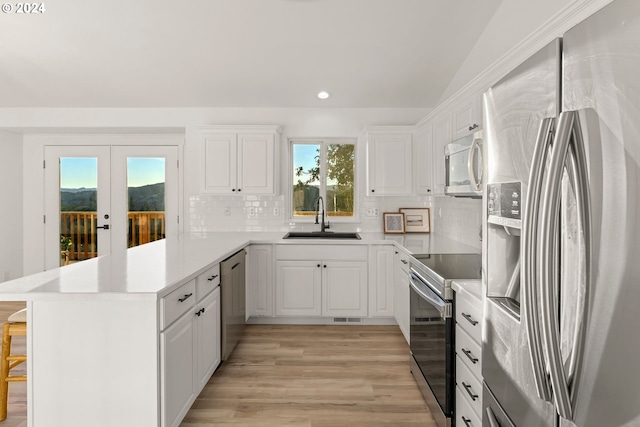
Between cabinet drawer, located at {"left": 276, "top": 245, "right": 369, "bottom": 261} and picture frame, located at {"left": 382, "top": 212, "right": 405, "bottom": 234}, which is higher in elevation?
picture frame, located at {"left": 382, "top": 212, "right": 405, "bottom": 234}

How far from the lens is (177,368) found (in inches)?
73.5

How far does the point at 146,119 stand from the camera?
450 cm

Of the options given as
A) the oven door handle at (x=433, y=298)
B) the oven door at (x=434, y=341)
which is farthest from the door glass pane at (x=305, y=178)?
the oven door handle at (x=433, y=298)

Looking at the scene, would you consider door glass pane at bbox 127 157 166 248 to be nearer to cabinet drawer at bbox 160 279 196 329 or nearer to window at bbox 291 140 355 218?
window at bbox 291 140 355 218

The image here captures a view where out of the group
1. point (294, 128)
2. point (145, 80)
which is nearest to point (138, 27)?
point (145, 80)

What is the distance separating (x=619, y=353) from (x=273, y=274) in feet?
10.9

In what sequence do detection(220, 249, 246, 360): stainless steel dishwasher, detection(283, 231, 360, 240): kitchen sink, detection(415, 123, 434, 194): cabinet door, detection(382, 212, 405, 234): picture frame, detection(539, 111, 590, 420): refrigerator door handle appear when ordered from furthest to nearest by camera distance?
detection(382, 212, 405, 234): picture frame, detection(283, 231, 360, 240): kitchen sink, detection(415, 123, 434, 194): cabinet door, detection(220, 249, 246, 360): stainless steel dishwasher, detection(539, 111, 590, 420): refrigerator door handle

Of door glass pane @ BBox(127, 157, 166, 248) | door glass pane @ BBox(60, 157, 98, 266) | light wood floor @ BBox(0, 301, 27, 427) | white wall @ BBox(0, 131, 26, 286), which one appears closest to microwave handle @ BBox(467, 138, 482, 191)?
light wood floor @ BBox(0, 301, 27, 427)

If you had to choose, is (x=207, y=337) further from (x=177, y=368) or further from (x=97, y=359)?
(x=97, y=359)

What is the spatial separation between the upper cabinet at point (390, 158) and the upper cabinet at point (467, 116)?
3.88ft

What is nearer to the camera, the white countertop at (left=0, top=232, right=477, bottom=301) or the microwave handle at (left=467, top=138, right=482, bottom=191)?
the white countertop at (left=0, top=232, right=477, bottom=301)

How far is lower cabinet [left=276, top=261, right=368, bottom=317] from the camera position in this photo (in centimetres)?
381
